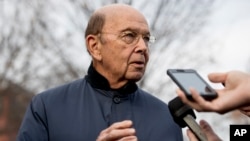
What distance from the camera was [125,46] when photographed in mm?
3920

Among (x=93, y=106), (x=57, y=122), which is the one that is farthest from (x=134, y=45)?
(x=57, y=122)

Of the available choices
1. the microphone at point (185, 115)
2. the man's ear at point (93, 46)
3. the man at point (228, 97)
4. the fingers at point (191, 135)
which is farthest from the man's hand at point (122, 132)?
the man's ear at point (93, 46)

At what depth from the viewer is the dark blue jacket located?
362 centimetres

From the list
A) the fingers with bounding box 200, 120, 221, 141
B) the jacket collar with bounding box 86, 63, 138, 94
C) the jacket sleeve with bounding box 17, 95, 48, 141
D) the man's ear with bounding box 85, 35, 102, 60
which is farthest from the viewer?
the man's ear with bounding box 85, 35, 102, 60

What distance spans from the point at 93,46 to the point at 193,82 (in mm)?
1779

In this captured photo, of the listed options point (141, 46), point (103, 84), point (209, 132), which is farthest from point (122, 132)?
point (141, 46)

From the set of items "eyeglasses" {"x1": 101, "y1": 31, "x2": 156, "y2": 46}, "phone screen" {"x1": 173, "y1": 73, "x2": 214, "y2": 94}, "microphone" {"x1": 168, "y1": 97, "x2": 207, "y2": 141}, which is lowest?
"microphone" {"x1": 168, "y1": 97, "x2": 207, "y2": 141}

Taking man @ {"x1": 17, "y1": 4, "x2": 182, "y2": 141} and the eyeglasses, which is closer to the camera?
man @ {"x1": 17, "y1": 4, "x2": 182, "y2": 141}

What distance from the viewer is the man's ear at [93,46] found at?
405 centimetres

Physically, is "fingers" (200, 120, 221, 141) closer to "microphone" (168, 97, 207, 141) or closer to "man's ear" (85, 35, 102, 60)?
"microphone" (168, 97, 207, 141)

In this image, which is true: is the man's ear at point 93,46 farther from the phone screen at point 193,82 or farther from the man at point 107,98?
the phone screen at point 193,82

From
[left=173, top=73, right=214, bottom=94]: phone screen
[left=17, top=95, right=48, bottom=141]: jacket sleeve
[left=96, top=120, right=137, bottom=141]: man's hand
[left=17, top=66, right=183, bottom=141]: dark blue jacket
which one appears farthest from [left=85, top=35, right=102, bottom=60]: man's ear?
[left=173, top=73, right=214, bottom=94]: phone screen

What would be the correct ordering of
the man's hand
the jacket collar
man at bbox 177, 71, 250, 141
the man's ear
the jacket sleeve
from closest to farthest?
man at bbox 177, 71, 250, 141
the man's hand
the jacket sleeve
the jacket collar
the man's ear

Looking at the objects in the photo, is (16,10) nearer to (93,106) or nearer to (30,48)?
(30,48)
